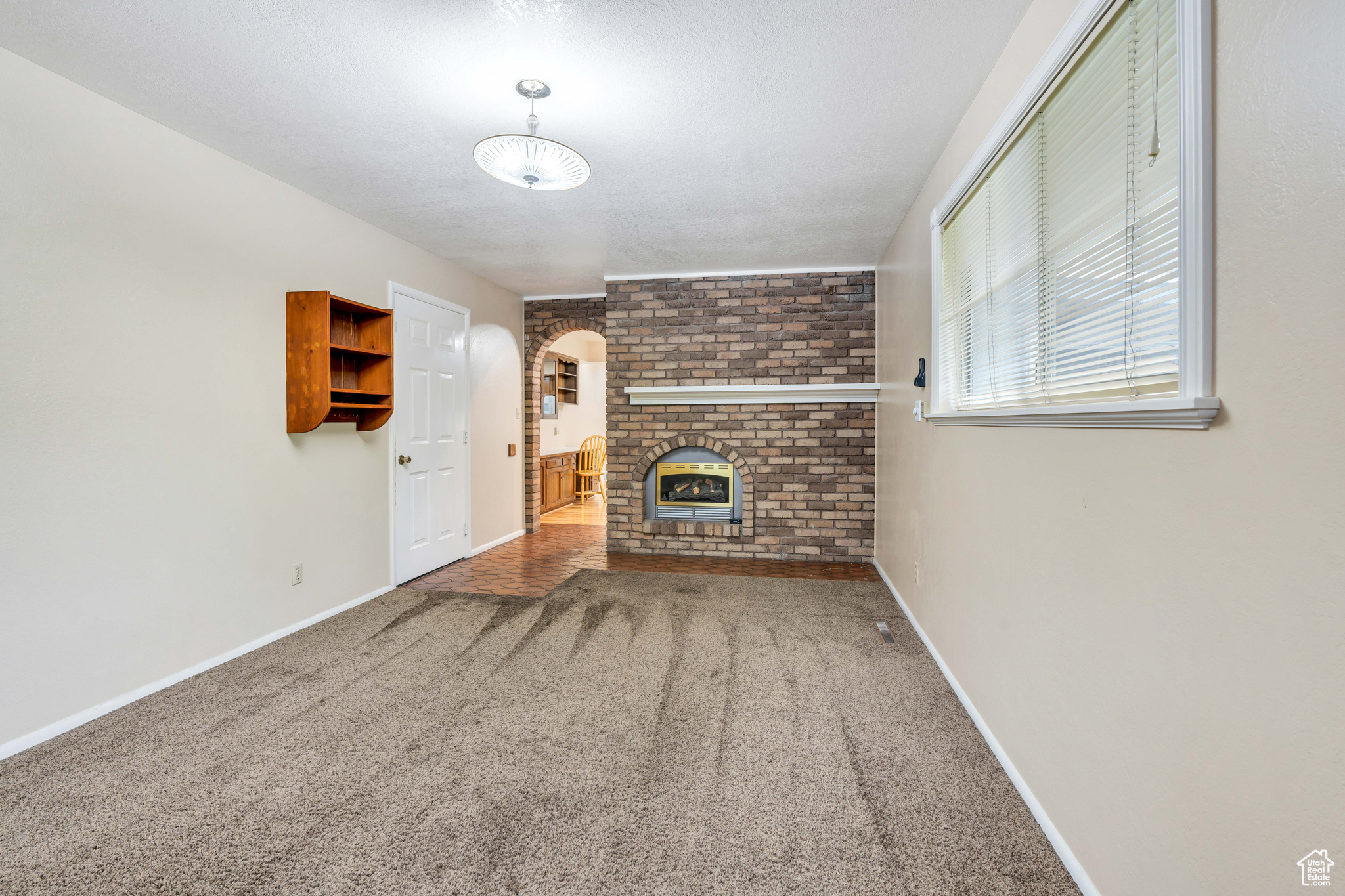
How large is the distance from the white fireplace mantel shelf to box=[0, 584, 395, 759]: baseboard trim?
2.78 meters

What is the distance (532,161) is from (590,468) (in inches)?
247

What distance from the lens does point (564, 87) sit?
227cm

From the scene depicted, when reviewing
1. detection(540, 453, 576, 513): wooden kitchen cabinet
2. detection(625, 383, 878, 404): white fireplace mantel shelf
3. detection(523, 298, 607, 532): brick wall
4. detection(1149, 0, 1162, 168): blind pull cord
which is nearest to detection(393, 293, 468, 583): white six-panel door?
detection(523, 298, 607, 532): brick wall

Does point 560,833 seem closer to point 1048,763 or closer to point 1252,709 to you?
point 1048,763

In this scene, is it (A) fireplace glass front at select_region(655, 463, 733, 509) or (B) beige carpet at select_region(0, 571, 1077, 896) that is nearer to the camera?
(B) beige carpet at select_region(0, 571, 1077, 896)

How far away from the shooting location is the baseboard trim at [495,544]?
5.06m

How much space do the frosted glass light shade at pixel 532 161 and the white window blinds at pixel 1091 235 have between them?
157 cm

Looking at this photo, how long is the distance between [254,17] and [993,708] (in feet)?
10.9

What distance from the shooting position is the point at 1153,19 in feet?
3.93

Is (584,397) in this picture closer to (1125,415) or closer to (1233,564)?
(1125,415)

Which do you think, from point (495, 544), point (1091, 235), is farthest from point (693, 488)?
point (1091, 235)

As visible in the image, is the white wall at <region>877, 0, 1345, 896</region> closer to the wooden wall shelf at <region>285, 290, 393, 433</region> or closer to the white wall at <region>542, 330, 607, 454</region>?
the wooden wall shelf at <region>285, 290, 393, 433</region>

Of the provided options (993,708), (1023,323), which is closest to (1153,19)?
(1023,323)

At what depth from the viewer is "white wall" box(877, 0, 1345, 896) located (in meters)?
0.81
